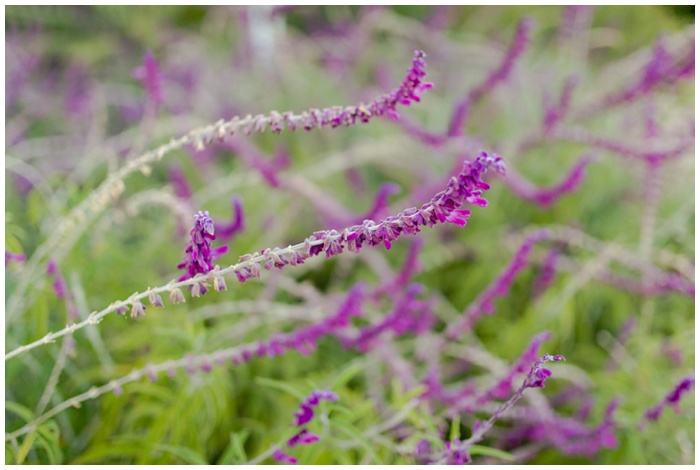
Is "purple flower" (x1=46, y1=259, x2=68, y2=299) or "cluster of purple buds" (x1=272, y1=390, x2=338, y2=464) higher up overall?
"purple flower" (x1=46, y1=259, x2=68, y2=299)

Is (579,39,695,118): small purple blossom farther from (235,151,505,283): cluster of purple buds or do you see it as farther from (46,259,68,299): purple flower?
(46,259,68,299): purple flower

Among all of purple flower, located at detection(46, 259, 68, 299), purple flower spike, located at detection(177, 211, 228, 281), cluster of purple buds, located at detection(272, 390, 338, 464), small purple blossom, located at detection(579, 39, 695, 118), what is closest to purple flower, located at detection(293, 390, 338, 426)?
cluster of purple buds, located at detection(272, 390, 338, 464)

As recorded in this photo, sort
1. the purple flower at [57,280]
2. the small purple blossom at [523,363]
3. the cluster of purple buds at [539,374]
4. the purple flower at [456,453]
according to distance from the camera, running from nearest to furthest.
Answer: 1. the cluster of purple buds at [539,374]
2. the purple flower at [456,453]
3. the small purple blossom at [523,363]
4. the purple flower at [57,280]

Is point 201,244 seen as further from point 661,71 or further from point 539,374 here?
point 661,71

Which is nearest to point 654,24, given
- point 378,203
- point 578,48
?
point 578,48

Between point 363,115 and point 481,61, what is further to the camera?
point 481,61

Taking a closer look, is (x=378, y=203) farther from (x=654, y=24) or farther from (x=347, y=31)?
(x=654, y=24)

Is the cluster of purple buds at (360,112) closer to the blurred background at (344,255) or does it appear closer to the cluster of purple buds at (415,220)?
the cluster of purple buds at (415,220)

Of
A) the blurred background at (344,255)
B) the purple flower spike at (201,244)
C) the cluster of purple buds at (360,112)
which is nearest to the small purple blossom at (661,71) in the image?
the blurred background at (344,255)
